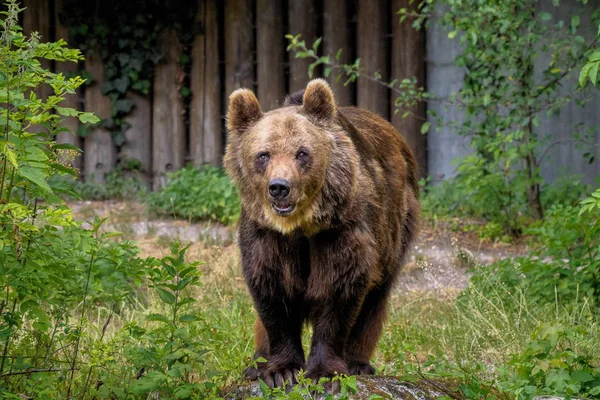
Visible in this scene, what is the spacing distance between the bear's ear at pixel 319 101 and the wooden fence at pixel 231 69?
629cm

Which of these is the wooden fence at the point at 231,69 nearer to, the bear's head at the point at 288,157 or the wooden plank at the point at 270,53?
the wooden plank at the point at 270,53

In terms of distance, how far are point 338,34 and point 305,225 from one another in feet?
23.3

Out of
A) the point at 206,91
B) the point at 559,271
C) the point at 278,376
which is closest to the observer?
the point at 278,376

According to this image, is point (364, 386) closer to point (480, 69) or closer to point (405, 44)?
point (480, 69)

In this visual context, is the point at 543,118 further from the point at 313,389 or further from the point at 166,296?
the point at 166,296

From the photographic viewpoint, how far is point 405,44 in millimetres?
11086

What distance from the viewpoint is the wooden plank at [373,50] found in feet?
36.4

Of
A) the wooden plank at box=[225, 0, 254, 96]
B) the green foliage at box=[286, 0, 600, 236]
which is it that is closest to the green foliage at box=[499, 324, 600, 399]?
the green foliage at box=[286, 0, 600, 236]

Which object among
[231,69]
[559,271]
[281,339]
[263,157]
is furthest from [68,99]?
[281,339]

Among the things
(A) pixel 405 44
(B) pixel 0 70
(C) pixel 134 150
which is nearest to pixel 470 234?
(A) pixel 405 44

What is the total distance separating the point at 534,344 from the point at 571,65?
16.8ft

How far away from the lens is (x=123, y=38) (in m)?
12.2

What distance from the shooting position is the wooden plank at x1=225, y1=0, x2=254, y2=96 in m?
11.7

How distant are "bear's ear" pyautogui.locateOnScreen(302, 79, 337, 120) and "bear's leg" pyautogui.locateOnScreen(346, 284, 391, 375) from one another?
1028mm
